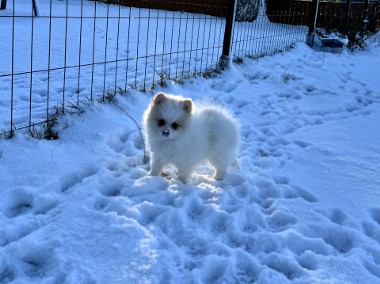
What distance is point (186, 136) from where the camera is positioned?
3.21m

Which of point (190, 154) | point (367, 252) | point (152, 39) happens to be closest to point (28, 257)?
point (190, 154)

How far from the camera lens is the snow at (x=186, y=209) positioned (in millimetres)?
2295

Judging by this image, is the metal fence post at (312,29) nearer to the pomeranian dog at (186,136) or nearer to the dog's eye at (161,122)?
the pomeranian dog at (186,136)

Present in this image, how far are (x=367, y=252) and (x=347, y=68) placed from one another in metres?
6.42

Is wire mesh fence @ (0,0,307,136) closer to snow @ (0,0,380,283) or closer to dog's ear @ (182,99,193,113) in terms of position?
snow @ (0,0,380,283)

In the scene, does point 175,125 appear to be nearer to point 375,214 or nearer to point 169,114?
point 169,114

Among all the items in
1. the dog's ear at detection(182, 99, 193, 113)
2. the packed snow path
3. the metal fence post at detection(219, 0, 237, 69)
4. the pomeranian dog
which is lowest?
the packed snow path

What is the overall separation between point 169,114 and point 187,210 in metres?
0.70

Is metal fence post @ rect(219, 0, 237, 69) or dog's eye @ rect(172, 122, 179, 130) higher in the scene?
metal fence post @ rect(219, 0, 237, 69)

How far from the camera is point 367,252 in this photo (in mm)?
2545

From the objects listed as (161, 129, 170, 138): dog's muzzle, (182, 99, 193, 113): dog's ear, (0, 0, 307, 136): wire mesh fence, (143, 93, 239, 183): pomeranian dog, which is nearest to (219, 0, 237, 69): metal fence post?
(0, 0, 307, 136): wire mesh fence

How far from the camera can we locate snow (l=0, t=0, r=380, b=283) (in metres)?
2.29

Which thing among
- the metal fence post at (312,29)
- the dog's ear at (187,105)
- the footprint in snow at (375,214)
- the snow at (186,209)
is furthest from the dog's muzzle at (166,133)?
the metal fence post at (312,29)

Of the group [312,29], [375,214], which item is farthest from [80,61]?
[312,29]
